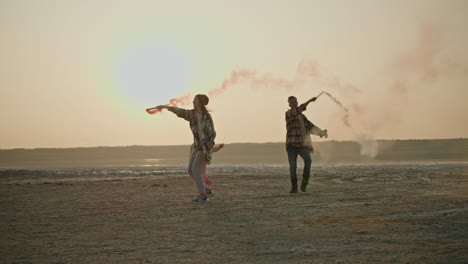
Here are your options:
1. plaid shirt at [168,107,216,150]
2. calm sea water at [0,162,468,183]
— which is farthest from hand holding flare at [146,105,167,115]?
calm sea water at [0,162,468,183]

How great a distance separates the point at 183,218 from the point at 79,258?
375cm

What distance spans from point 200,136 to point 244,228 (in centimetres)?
476

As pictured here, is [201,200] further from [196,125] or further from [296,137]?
[296,137]

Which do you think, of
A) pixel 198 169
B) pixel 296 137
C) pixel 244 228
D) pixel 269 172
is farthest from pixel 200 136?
pixel 269 172

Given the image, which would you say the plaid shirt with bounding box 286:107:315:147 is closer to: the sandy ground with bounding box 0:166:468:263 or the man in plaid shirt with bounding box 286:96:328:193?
the man in plaid shirt with bounding box 286:96:328:193

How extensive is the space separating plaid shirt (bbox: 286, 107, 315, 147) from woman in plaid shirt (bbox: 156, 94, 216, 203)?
7.99 feet

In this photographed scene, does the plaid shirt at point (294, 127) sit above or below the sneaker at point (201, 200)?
above

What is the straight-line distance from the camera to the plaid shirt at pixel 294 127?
15.8m

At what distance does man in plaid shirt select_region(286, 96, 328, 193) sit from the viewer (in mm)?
15789

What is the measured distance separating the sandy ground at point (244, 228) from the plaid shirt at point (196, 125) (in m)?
1.36

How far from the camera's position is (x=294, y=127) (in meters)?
15.9

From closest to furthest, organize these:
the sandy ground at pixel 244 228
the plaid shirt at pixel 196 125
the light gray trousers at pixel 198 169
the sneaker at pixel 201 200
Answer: the sandy ground at pixel 244 228 → the sneaker at pixel 201 200 → the light gray trousers at pixel 198 169 → the plaid shirt at pixel 196 125

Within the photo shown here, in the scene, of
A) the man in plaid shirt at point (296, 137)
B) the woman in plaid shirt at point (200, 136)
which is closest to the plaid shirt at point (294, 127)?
the man in plaid shirt at point (296, 137)

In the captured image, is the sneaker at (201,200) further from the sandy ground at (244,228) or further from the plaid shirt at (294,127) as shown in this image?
the plaid shirt at (294,127)
